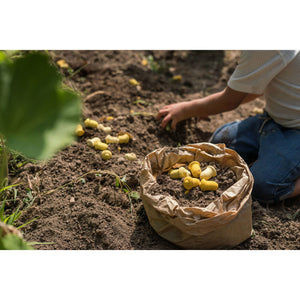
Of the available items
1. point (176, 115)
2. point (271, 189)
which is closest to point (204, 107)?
point (176, 115)

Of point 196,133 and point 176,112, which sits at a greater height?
point 176,112

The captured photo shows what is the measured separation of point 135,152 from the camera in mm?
2408

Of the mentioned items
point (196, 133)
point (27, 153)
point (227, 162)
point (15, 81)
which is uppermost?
point (15, 81)

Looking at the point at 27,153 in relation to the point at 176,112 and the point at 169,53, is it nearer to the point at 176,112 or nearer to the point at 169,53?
the point at 176,112

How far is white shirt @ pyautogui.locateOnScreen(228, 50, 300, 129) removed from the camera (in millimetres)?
2027

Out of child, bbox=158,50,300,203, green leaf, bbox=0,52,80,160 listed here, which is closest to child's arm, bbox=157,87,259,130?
child, bbox=158,50,300,203

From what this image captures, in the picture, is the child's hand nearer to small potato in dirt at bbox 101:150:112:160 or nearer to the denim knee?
small potato in dirt at bbox 101:150:112:160

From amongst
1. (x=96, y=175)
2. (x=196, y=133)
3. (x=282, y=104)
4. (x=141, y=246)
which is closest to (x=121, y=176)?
(x=96, y=175)

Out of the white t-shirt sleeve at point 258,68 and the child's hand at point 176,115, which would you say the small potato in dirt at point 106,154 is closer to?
the child's hand at point 176,115

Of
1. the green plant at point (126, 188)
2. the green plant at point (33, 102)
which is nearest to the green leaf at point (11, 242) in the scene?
the green plant at point (33, 102)

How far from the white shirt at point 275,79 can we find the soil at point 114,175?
56 cm

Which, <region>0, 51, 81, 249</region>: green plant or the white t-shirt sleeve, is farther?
the white t-shirt sleeve

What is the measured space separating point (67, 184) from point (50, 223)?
11.3 inches

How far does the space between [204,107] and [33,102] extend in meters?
1.51
